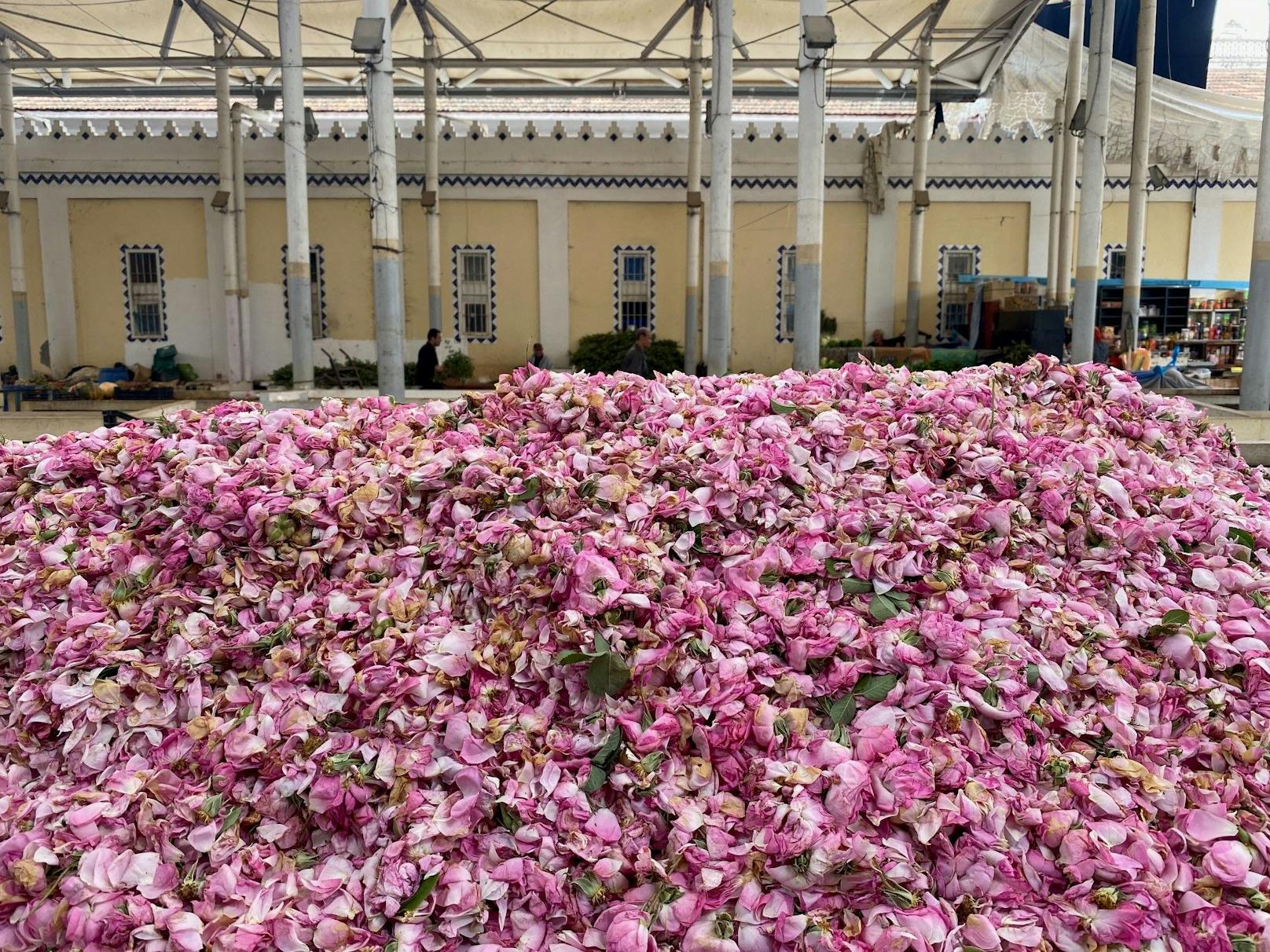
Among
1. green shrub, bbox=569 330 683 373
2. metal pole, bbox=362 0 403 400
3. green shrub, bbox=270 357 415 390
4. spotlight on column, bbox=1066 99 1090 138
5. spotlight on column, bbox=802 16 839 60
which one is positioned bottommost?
green shrub, bbox=270 357 415 390

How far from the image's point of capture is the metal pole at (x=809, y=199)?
32.5 feet

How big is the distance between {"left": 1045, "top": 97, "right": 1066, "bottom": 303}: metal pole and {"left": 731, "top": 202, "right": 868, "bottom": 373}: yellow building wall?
10.9ft

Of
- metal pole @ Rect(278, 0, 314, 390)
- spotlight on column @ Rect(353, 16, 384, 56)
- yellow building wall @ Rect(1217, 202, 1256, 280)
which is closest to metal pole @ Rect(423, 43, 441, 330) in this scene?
metal pole @ Rect(278, 0, 314, 390)

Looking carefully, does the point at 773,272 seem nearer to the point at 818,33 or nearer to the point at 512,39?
the point at 512,39

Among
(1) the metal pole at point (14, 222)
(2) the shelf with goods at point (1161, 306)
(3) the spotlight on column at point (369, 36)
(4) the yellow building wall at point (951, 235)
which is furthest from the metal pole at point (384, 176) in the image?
(2) the shelf with goods at point (1161, 306)

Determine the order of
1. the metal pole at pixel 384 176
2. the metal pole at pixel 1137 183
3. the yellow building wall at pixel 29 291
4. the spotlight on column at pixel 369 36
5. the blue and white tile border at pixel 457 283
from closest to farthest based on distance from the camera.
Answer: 1. the spotlight on column at pixel 369 36
2. the metal pole at pixel 384 176
3. the metal pole at pixel 1137 183
4. the yellow building wall at pixel 29 291
5. the blue and white tile border at pixel 457 283

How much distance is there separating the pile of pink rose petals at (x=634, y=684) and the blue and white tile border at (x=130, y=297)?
16345mm

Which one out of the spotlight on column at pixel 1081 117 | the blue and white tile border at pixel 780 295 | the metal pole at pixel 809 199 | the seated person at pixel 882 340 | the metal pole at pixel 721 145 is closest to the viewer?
the metal pole at pixel 809 199

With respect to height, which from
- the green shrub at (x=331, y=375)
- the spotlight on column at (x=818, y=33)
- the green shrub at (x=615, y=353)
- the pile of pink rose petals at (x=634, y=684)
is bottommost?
the pile of pink rose petals at (x=634, y=684)

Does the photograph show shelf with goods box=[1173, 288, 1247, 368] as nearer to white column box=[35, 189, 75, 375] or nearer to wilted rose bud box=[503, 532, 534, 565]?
wilted rose bud box=[503, 532, 534, 565]

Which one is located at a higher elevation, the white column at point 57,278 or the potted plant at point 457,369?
the white column at point 57,278

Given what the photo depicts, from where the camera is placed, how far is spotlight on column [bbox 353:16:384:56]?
9164 mm

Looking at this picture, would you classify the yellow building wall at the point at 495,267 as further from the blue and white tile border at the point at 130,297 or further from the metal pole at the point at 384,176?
the metal pole at the point at 384,176

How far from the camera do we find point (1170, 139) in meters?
18.6
